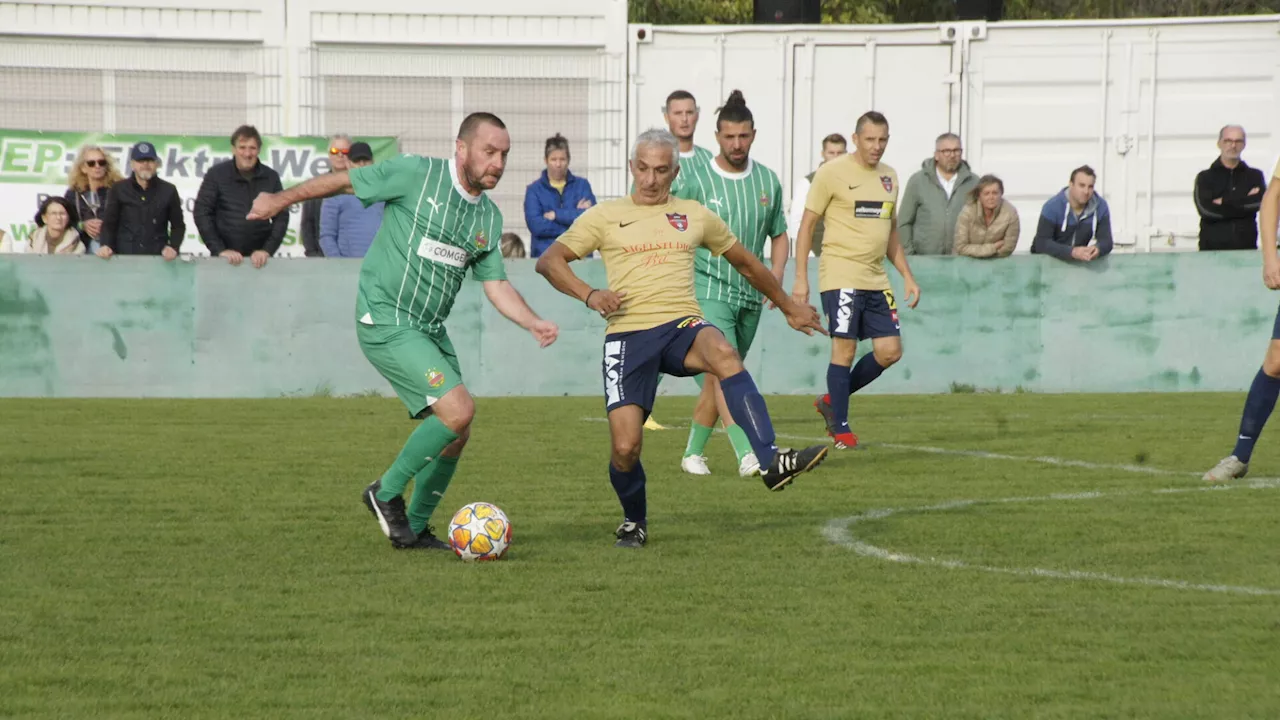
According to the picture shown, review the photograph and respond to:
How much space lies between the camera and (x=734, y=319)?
11.3m

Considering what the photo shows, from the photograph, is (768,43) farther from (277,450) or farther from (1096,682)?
(1096,682)

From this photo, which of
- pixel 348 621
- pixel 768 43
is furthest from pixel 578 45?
pixel 348 621

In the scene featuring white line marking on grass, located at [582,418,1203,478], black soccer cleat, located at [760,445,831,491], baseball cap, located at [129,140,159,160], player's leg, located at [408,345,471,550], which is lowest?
white line marking on grass, located at [582,418,1203,478]

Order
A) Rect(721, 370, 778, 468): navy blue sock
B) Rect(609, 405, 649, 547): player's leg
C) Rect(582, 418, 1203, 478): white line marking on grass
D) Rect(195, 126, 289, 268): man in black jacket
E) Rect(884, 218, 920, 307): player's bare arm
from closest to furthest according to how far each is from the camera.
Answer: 1. Rect(721, 370, 778, 468): navy blue sock
2. Rect(609, 405, 649, 547): player's leg
3. Rect(582, 418, 1203, 478): white line marking on grass
4. Rect(884, 218, 920, 307): player's bare arm
5. Rect(195, 126, 289, 268): man in black jacket

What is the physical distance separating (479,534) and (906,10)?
27.5 meters

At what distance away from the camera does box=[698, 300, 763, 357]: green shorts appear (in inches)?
439

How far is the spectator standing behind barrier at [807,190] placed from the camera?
56.7ft

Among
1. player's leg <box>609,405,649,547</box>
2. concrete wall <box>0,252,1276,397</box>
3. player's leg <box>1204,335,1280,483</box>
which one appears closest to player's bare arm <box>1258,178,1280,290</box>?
player's leg <box>1204,335,1280,483</box>

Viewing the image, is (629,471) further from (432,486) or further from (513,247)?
(513,247)

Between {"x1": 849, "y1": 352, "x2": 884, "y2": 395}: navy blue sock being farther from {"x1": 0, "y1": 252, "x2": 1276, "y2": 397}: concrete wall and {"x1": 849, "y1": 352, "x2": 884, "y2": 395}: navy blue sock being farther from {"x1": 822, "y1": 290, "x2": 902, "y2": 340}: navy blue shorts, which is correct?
{"x1": 0, "y1": 252, "x2": 1276, "y2": 397}: concrete wall

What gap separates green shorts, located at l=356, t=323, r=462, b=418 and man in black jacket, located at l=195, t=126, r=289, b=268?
8.33 meters

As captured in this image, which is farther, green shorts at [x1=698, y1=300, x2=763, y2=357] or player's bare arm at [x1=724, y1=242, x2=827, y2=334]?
green shorts at [x1=698, y1=300, x2=763, y2=357]

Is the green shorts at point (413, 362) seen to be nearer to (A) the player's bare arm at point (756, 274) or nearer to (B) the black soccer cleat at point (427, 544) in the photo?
(B) the black soccer cleat at point (427, 544)

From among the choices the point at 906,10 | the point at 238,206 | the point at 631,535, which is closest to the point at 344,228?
the point at 238,206
